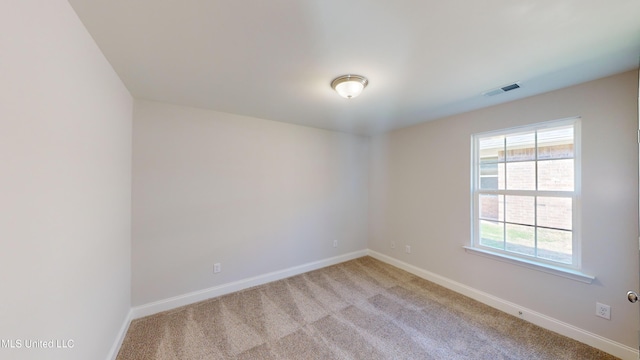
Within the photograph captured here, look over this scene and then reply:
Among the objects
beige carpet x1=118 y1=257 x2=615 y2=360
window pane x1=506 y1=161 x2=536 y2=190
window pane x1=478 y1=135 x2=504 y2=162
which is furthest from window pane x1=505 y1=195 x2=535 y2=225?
beige carpet x1=118 y1=257 x2=615 y2=360

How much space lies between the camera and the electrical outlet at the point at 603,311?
1895 mm

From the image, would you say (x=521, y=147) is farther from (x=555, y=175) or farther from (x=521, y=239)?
(x=521, y=239)

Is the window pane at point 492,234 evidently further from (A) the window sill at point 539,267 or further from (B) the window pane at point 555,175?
(B) the window pane at point 555,175

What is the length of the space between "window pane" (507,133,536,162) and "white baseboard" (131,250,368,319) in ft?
9.37

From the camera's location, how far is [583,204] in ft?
6.68

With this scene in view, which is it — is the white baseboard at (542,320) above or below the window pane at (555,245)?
below

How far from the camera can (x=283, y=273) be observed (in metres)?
3.32

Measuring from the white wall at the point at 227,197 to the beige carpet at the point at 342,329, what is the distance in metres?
0.46

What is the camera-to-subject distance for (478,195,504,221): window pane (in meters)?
2.68

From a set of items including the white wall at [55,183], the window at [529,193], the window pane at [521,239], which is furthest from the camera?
the window pane at [521,239]

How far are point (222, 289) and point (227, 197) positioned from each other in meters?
1.16

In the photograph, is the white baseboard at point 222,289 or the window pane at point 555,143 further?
the white baseboard at point 222,289

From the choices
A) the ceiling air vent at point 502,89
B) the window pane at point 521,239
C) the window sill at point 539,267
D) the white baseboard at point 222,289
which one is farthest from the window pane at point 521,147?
the white baseboard at point 222,289

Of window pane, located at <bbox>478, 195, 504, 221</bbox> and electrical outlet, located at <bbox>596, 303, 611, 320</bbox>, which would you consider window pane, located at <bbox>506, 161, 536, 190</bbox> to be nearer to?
window pane, located at <bbox>478, 195, 504, 221</bbox>
